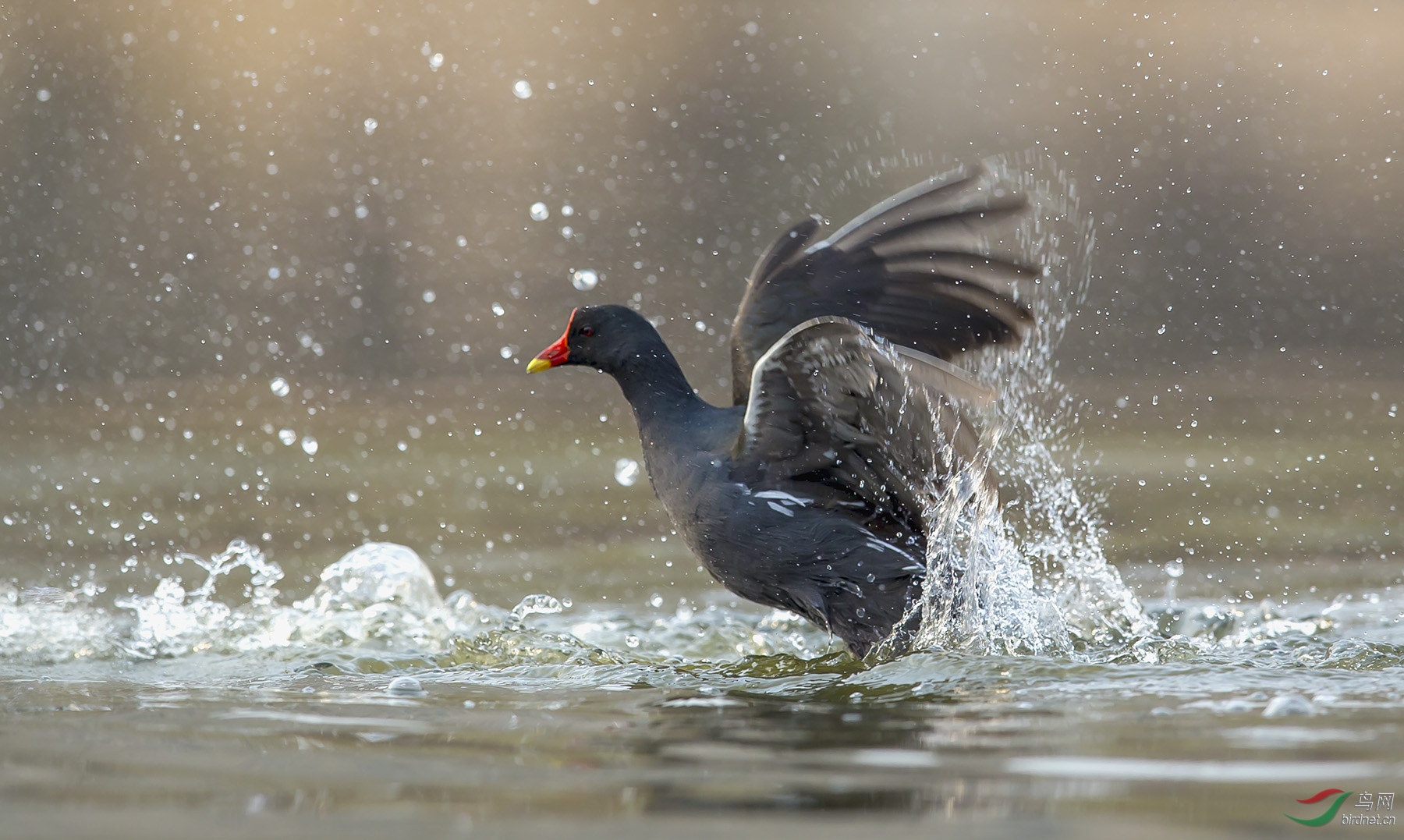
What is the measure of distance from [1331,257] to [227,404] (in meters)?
7.18

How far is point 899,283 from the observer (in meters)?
4.34

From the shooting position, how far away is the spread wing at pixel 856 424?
3.50 m

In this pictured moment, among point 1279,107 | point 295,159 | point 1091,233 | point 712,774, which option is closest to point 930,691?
point 712,774

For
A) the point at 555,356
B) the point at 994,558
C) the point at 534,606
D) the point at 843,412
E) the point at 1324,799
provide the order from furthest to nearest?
1. the point at 534,606
2. the point at 555,356
3. the point at 994,558
4. the point at 843,412
5. the point at 1324,799

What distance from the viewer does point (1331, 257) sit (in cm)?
1043

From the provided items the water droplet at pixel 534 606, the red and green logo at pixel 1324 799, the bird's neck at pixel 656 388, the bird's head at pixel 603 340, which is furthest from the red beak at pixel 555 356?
the red and green logo at pixel 1324 799

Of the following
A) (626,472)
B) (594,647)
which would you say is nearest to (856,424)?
(594,647)

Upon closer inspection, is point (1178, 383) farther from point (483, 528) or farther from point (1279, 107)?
point (1279, 107)

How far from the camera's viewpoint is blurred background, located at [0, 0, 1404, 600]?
634cm

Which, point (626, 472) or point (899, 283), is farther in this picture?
point (626, 472)

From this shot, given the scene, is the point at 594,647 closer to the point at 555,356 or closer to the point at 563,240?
the point at 555,356

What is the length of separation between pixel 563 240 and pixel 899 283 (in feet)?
22.3

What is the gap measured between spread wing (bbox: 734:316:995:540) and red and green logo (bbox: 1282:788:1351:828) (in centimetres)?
130

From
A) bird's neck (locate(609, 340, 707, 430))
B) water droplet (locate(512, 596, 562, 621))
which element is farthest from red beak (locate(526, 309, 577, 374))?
water droplet (locate(512, 596, 562, 621))
